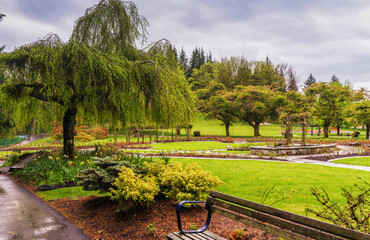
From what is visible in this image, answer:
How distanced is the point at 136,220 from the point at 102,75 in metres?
5.64

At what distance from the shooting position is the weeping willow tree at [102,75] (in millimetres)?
8586

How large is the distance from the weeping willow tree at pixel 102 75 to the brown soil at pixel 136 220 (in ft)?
13.1

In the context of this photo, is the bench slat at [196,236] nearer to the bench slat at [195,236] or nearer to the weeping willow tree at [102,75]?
the bench slat at [195,236]

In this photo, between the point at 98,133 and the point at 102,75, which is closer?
the point at 102,75

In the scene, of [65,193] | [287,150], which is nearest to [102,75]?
[65,193]

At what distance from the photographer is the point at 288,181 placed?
8508 mm

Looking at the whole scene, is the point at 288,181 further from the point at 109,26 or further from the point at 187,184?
the point at 109,26

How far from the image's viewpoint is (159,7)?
418 inches

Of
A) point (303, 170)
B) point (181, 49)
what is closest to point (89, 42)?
point (303, 170)

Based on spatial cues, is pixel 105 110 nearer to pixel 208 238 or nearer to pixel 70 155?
pixel 70 155

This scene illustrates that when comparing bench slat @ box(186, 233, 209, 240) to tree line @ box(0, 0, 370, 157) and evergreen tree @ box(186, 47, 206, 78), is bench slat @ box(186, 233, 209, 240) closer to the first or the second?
tree line @ box(0, 0, 370, 157)

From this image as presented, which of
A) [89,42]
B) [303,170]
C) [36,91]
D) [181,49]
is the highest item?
[181,49]

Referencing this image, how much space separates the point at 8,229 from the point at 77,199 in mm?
1936

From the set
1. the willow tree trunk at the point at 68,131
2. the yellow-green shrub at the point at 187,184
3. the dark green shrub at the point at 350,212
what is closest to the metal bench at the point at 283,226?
the dark green shrub at the point at 350,212
